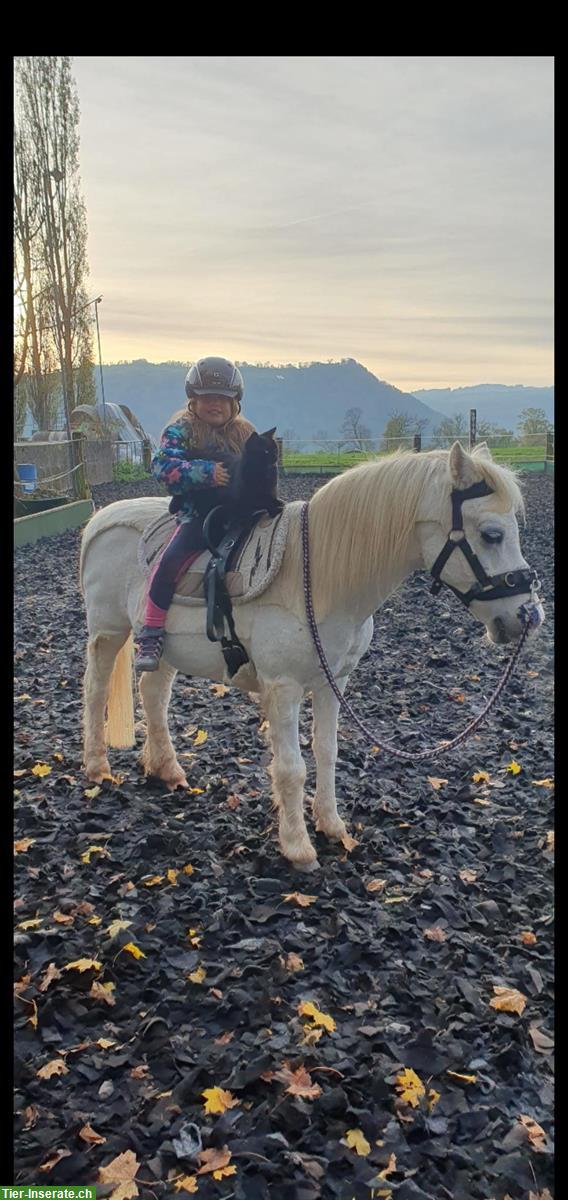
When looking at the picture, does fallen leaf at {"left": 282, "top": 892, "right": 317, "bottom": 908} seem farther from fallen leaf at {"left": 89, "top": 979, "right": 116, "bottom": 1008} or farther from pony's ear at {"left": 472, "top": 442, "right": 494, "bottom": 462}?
pony's ear at {"left": 472, "top": 442, "right": 494, "bottom": 462}

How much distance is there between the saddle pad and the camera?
3457 mm

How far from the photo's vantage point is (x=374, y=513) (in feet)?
10.6

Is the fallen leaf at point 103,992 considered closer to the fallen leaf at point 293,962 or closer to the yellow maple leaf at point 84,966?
the yellow maple leaf at point 84,966

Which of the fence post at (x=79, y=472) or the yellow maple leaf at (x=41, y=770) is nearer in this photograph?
the yellow maple leaf at (x=41, y=770)

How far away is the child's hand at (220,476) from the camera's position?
11.3 ft

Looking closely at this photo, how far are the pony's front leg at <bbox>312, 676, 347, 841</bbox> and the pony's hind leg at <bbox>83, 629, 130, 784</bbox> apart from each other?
1.38m

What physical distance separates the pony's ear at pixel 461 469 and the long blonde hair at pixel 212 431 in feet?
3.74

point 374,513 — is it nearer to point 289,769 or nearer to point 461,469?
point 461,469

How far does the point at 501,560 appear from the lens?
3.03m

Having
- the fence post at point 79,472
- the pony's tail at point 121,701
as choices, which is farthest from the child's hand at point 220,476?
the fence post at point 79,472

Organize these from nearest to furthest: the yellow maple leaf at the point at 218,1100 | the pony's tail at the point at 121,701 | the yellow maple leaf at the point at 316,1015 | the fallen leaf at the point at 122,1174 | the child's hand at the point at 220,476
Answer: the fallen leaf at the point at 122,1174 → the yellow maple leaf at the point at 218,1100 → the yellow maple leaf at the point at 316,1015 → the child's hand at the point at 220,476 → the pony's tail at the point at 121,701
